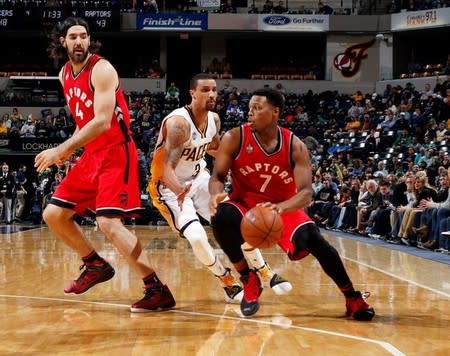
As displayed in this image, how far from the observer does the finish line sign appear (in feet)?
89.2

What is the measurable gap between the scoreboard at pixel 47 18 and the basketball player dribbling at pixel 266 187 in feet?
74.0

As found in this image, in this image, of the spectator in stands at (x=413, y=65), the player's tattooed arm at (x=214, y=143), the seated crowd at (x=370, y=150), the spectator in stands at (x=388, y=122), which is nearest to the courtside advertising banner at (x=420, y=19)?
the spectator in stands at (x=413, y=65)

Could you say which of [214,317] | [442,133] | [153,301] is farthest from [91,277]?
[442,133]

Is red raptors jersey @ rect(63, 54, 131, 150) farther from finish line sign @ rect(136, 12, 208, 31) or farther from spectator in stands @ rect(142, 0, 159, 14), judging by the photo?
spectator in stands @ rect(142, 0, 159, 14)

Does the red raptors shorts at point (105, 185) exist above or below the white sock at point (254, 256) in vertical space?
above

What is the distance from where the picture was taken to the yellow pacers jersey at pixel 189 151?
5.81 m

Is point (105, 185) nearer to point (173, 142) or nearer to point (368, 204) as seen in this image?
point (173, 142)

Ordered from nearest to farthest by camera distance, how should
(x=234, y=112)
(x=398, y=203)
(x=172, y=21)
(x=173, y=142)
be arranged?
(x=173, y=142), (x=398, y=203), (x=234, y=112), (x=172, y=21)

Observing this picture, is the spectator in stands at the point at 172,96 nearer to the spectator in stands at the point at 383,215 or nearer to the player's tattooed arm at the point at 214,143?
the spectator in stands at the point at 383,215

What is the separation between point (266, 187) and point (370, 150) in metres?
14.8

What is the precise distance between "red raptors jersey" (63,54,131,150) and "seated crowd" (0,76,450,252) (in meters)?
4.92

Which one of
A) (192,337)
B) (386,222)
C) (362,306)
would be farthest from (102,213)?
(386,222)

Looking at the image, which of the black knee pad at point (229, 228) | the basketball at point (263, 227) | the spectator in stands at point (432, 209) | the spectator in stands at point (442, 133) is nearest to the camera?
the basketball at point (263, 227)

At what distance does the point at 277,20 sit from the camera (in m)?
27.5
